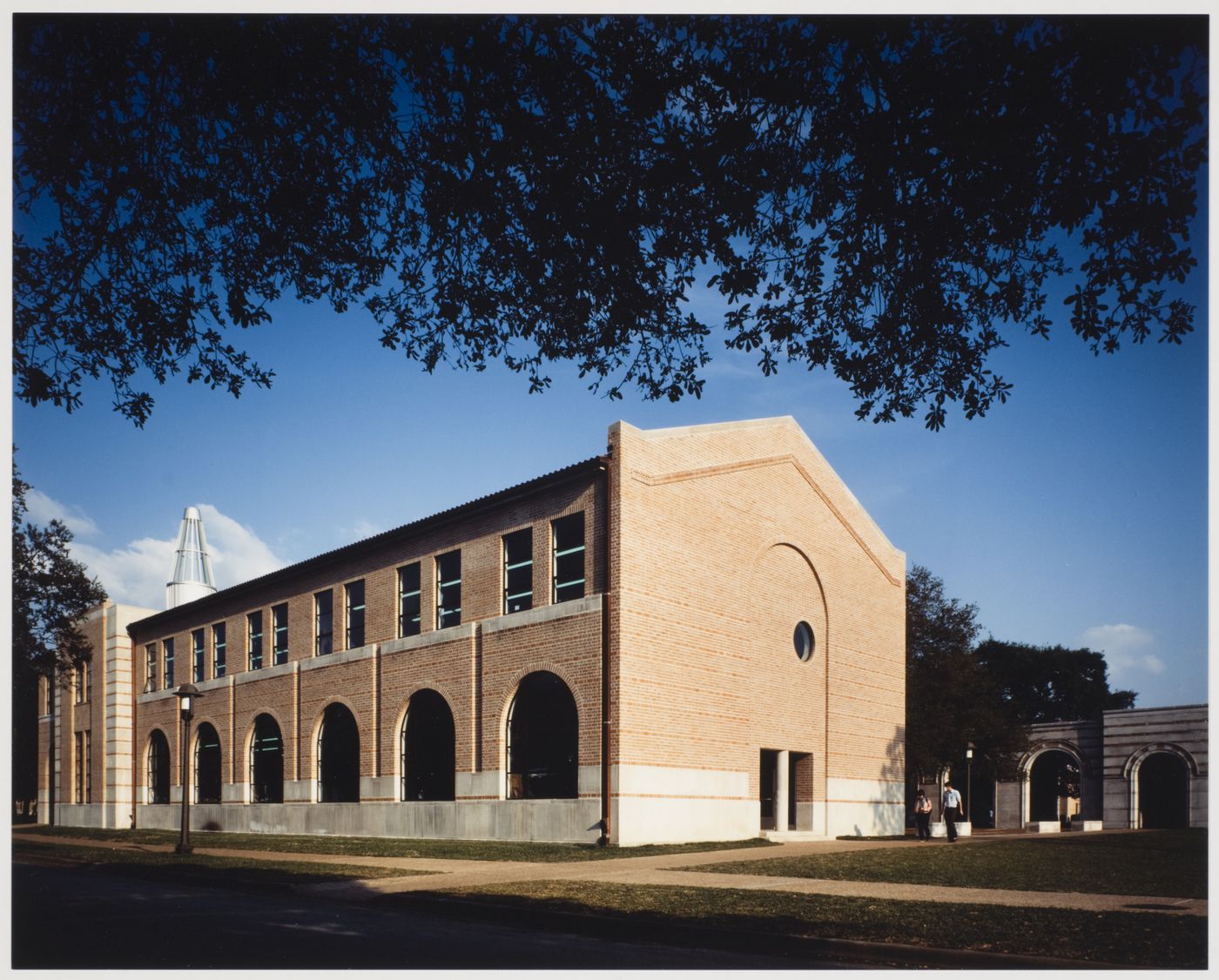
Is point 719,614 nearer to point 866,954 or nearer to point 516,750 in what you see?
point 516,750

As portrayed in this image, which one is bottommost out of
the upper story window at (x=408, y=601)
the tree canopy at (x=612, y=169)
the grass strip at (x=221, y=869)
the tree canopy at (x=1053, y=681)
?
the tree canopy at (x=1053, y=681)

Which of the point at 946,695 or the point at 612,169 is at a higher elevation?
the point at 612,169

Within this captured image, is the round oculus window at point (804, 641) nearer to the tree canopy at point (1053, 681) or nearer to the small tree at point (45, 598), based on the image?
the small tree at point (45, 598)

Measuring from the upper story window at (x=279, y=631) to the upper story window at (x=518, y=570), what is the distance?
10855mm

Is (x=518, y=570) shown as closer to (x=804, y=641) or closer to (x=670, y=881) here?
(x=804, y=641)

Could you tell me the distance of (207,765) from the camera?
3512cm

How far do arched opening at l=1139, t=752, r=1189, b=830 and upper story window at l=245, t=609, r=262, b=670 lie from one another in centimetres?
3870

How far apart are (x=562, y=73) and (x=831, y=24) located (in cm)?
→ 254

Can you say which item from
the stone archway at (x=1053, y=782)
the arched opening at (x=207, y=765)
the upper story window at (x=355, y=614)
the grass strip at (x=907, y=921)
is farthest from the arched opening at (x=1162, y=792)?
the grass strip at (x=907, y=921)

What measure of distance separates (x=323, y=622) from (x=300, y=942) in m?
21.8

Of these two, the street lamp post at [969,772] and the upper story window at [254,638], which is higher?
the upper story window at [254,638]

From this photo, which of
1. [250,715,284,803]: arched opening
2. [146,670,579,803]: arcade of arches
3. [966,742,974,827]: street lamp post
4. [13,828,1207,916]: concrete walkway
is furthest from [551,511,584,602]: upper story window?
[966,742,974,827]: street lamp post

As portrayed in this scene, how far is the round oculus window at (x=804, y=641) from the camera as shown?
27.1 m

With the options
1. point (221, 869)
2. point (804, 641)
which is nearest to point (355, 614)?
point (804, 641)
